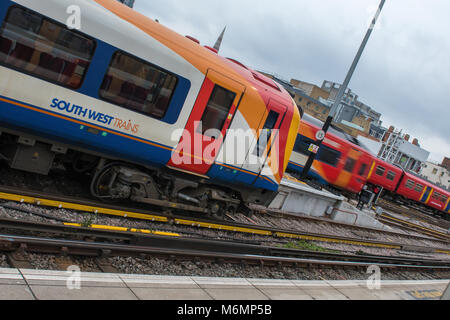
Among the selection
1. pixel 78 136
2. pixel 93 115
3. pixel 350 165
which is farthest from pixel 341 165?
pixel 78 136

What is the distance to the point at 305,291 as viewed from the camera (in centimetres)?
789

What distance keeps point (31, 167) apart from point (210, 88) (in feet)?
12.7

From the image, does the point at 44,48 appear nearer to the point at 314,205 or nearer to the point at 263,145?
the point at 263,145

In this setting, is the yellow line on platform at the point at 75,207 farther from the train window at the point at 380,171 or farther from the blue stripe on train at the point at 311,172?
the train window at the point at 380,171

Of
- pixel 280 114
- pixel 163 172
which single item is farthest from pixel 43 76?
pixel 280 114

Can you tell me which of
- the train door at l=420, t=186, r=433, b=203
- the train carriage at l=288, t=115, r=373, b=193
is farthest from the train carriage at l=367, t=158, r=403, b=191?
the train door at l=420, t=186, r=433, b=203

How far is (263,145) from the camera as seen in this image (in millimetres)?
10383

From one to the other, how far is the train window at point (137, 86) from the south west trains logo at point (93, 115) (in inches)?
11.9

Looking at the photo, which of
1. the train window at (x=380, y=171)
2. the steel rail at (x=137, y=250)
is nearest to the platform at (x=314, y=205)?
the steel rail at (x=137, y=250)

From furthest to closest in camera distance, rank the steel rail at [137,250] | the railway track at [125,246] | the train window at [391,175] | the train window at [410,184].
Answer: the train window at [410,184], the train window at [391,175], the railway track at [125,246], the steel rail at [137,250]

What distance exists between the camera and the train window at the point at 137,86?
7.56 meters

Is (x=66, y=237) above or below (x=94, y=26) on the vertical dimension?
below

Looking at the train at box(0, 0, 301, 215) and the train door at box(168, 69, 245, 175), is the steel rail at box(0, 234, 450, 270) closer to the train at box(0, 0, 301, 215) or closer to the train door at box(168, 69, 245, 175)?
the train at box(0, 0, 301, 215)
